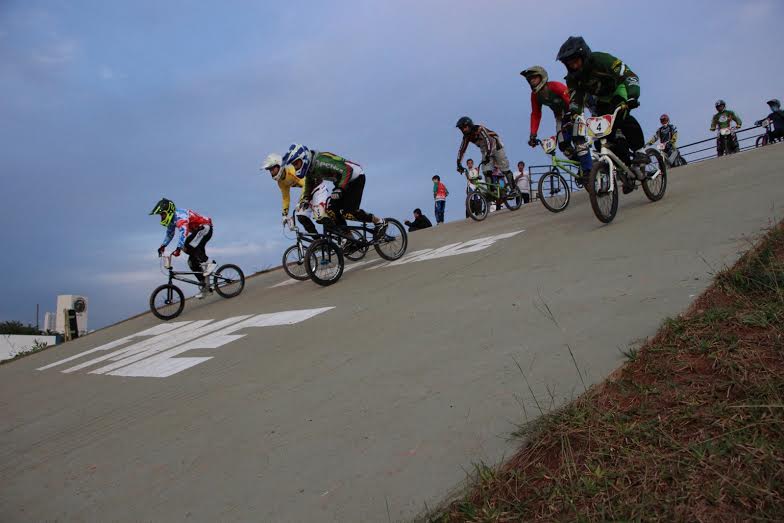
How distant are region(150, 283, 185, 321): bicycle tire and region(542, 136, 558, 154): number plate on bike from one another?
755 centimetres

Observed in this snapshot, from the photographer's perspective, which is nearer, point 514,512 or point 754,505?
point 754,505

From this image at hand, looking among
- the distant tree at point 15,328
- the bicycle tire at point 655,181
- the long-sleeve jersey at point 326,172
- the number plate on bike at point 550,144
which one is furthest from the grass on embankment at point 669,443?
the distant tree at point 15,328

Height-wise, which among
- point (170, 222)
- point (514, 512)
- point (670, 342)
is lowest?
point (514, 512)

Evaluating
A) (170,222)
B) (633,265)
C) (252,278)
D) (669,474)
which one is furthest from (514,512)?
(252,278)

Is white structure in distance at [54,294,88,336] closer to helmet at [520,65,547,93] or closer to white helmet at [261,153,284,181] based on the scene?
white helmet at [261,153,284,181]

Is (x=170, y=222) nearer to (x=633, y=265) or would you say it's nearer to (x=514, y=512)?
(x=633, y=265)

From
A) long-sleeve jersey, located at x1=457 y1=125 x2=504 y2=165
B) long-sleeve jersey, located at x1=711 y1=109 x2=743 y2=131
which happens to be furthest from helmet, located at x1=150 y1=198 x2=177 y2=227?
long-sleeve jersey, located at x1=711 y1=109 x2=743 y2=131

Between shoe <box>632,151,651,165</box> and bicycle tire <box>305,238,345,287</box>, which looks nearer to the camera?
shoe <box>632,151,651,165</box>

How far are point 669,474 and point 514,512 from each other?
54 centimetres

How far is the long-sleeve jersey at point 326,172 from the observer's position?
29.4ft

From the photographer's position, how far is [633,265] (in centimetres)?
482

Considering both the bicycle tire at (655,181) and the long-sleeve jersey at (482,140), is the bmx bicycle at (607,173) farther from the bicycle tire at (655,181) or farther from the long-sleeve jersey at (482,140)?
the long-sleeve jersey at (482,140)

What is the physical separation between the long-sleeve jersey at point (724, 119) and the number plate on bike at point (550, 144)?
11.8m

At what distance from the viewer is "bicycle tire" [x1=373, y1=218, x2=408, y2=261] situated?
32.3ft
